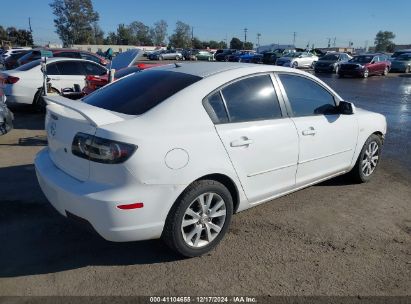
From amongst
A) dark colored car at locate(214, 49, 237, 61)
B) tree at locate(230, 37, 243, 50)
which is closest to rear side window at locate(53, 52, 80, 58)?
dark colored car at locate(214, 49, 237, 61)

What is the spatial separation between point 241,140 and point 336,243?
4.49 feet

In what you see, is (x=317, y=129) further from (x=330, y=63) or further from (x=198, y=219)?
(x=330, y=63)

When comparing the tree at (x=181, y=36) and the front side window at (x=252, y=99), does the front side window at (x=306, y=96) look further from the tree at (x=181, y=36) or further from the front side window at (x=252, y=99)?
Result: the tree at (x=181, y=36)

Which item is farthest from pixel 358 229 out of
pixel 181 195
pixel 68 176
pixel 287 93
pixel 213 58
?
pixel 213 58

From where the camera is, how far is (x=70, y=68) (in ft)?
34.9

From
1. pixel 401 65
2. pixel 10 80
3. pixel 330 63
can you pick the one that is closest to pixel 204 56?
pixel 330 63

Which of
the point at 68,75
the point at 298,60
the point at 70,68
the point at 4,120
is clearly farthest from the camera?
the point at 298,60

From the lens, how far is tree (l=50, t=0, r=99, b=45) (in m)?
110

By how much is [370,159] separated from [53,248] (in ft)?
13.6

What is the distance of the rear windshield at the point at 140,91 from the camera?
3.45 metres

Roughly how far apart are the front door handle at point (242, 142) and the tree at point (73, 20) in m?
114

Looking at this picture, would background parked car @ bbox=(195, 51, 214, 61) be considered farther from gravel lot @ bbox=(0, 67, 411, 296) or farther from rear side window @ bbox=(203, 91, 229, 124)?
rear side window @ bbox=(203, 91, 229, 124)

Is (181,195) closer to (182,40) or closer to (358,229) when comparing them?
(358,229)

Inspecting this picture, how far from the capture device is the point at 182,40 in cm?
11669
